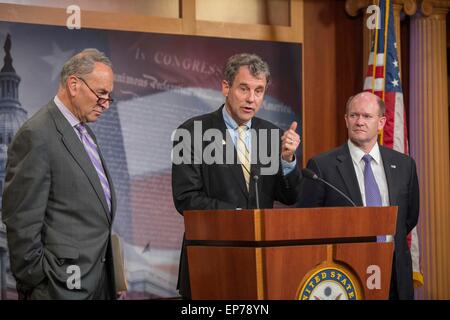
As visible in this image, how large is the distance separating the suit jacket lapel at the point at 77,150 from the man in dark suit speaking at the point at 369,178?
1444mm

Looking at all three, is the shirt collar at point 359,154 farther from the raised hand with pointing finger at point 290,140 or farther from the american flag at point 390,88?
the american flag at point 390,88

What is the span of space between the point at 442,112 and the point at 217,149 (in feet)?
11.0

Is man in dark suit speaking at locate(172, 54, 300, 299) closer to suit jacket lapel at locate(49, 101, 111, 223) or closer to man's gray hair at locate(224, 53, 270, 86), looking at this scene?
man's gray hair at locate(224, 53, 270, 86)

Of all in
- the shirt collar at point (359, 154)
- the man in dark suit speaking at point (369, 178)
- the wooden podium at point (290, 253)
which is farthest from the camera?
the shirt collar at point (359, 154)

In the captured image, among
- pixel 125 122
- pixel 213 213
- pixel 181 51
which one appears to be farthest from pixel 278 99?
pixel 213 213

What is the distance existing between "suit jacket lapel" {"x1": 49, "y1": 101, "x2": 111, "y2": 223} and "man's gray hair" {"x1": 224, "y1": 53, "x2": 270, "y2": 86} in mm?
880

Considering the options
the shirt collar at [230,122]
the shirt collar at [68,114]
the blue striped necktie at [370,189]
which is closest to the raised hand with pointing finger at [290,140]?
the shirt collar at [230,122]

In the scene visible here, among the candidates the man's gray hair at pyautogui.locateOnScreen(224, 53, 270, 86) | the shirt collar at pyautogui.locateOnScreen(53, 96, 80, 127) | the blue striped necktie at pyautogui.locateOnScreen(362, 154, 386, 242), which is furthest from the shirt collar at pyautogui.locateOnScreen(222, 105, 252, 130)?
the blue striped necktie at pyautogui.locateOnScreen(362, 154, 386, 242)

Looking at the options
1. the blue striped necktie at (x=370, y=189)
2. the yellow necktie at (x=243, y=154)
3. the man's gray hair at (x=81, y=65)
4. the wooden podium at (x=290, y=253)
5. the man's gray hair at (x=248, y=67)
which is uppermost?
the man's gray hair at (x=248, y=67)

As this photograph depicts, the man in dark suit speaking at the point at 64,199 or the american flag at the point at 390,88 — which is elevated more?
the american flag at the point at 390,88

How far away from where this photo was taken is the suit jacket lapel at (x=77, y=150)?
3.08 metres

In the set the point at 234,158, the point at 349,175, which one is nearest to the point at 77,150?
the point at 234,158

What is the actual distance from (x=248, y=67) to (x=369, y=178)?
3.52ft

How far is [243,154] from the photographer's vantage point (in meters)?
3.60
